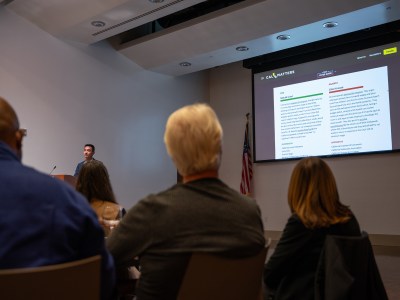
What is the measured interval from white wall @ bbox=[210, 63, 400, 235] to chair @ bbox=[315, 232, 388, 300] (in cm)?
494

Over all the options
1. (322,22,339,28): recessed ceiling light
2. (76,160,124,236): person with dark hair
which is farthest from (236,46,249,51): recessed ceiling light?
(76,160,124,236): person with dark hair

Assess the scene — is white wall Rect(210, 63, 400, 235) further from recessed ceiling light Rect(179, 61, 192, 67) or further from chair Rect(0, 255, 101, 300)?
chair Rect(0, 255, 101, 300)

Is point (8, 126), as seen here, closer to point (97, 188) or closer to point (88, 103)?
point (97, 188)

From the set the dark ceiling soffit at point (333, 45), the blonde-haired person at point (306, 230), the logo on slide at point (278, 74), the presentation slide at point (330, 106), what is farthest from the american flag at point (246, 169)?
the blonde-haired person at point (306, 230)

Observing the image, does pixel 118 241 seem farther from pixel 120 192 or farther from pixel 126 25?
pixel 120 192

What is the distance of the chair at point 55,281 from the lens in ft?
3.10

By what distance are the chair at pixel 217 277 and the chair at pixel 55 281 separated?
248 millimetres

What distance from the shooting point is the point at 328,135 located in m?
6.59

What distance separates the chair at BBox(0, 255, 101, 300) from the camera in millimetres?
945

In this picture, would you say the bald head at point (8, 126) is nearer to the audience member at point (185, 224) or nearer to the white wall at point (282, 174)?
the audience member at point (185, 224)

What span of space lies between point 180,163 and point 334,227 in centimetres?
82

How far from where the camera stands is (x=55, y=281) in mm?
993

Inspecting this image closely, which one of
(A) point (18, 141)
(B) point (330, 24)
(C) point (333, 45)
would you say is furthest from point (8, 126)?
(C) point (333, 45)

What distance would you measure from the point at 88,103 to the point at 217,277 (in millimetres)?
5908
